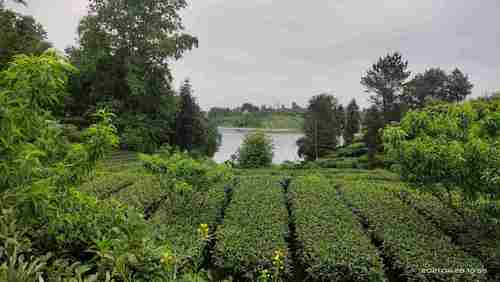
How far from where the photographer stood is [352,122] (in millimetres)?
32438

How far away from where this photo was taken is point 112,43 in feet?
56.4

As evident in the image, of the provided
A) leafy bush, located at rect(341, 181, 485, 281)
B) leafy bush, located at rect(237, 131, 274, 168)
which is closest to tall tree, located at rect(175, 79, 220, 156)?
leafy bush, located at rect(237, 131, 274, 168)

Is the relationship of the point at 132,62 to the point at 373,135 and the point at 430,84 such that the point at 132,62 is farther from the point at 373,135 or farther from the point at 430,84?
the point at 430,84

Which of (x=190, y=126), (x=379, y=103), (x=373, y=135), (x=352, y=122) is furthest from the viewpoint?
(x=352, y=122)

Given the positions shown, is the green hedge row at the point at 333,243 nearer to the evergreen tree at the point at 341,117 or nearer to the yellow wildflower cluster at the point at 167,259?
the yellow wildflower cluster at the point at 167,259

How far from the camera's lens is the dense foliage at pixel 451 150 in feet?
14.5

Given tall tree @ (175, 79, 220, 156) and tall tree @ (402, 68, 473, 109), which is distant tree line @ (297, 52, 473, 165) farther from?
tall tree @ (175, 79, 220, 156)

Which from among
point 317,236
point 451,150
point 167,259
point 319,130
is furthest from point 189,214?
point 319,130

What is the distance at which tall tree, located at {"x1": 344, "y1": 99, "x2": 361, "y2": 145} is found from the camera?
3181 centimetres

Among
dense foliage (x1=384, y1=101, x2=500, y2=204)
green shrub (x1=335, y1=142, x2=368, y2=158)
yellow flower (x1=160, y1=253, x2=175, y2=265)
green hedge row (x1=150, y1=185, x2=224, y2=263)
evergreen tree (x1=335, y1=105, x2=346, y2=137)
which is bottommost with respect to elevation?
green shrub (x1=335, y1=142, x2=368, y2=158)

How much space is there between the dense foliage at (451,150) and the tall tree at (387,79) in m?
17.3

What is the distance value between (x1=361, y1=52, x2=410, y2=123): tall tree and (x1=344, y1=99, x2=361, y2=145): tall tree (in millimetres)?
8785

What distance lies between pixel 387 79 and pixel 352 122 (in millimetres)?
10052

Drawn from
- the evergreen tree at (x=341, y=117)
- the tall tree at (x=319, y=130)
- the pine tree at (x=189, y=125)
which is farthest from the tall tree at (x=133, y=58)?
the evergreen tree at (x=341, y=117)
